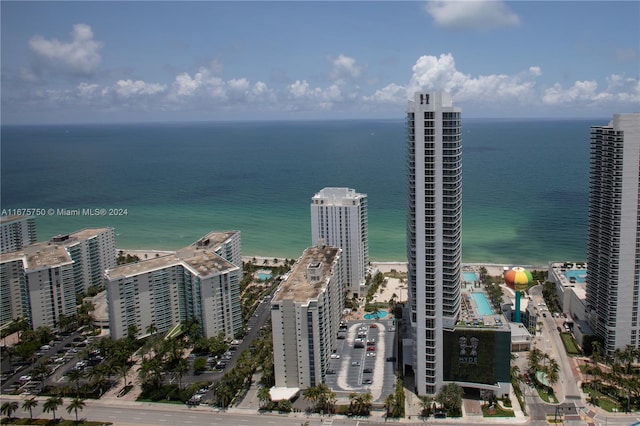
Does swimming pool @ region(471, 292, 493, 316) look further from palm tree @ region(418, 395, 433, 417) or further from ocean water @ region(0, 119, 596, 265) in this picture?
ocean water @ region(0, 119, 596, 265)

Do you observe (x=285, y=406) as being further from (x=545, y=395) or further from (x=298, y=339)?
(x=545, y=395)

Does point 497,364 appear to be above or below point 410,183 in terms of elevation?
below

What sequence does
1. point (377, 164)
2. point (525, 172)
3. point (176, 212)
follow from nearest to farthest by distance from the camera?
point (176, 212) < point (525, 172) < point (377, 164)

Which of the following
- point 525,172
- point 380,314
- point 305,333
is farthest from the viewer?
point 525,172

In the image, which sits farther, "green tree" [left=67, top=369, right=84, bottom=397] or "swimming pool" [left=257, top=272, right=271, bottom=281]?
"swimming pool" [left=257, top=272, right=271, bottom=281]

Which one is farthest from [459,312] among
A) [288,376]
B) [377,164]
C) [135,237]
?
[377,164]

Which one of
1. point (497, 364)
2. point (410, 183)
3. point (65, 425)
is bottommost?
point (65, 425)

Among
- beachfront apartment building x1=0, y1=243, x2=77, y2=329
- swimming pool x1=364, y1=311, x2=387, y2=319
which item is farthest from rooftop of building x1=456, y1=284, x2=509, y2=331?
beachfront apartment building x1=0, y1=243, x2=77, y2=329

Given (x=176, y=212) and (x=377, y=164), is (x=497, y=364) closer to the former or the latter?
(x=176, y=212)
